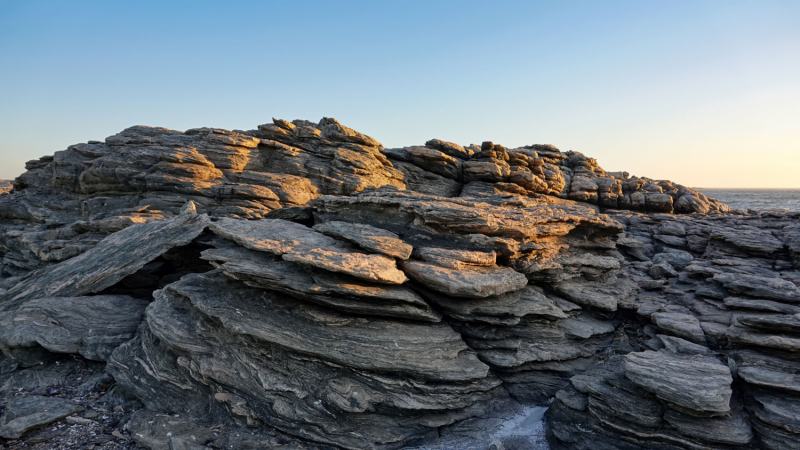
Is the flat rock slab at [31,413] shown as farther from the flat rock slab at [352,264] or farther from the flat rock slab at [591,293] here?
the flat rock slab at [591,293]

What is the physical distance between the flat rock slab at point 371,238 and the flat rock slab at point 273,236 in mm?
505

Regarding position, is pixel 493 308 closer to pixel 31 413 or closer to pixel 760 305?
pixel 760 305

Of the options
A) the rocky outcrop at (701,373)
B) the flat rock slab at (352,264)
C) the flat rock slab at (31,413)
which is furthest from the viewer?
the flat rock slab at (352,264)

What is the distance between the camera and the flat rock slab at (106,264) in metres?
18.9

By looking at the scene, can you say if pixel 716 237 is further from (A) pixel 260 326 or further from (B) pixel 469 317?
(A) pixel 260 326

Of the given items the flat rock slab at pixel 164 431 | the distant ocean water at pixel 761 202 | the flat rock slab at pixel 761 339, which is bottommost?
the flat rock slab at pixel 164 431

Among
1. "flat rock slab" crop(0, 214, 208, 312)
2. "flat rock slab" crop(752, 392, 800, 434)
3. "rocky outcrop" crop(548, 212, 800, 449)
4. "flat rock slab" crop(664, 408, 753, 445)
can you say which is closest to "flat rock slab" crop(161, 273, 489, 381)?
"rocky outcrop" crop(548, 212, 800, 449)

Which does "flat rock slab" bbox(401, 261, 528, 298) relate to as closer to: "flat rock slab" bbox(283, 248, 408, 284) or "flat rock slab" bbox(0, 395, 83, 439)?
"flat rock slab" bbox(283, 248, 408, 284)

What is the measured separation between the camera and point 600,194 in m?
36.1

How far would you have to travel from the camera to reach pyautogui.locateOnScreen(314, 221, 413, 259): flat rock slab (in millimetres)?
15334

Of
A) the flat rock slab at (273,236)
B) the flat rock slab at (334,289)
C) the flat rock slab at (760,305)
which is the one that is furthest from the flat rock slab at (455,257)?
the flat rock slab at (760,305)

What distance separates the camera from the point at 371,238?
1592 cm

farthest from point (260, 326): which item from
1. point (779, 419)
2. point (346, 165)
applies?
point (346, 165)

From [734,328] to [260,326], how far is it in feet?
Answer: 59.2
